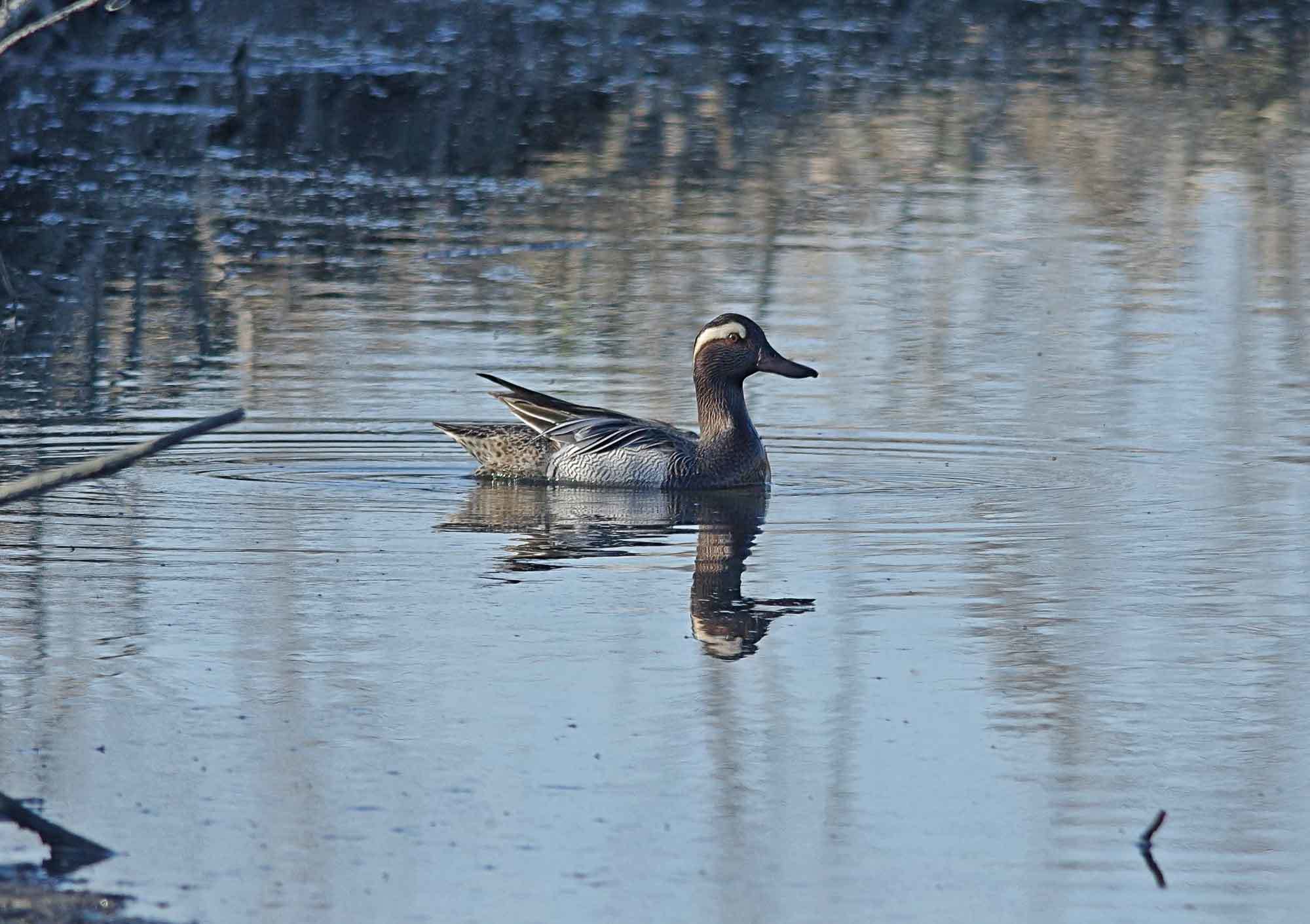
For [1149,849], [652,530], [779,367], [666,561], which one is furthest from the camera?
[779,367]

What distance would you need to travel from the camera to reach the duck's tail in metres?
11.3

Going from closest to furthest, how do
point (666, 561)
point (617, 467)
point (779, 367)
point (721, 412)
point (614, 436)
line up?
point (666, 561) < point (614, 436) < point (617, 467) < point (721, 412) < point (779, 367)

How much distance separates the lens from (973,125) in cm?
2488

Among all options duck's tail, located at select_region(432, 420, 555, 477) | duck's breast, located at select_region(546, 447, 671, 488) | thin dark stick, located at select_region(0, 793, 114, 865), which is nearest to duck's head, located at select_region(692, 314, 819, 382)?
duck's breast, located at select_region(546, 447, 671, 488)

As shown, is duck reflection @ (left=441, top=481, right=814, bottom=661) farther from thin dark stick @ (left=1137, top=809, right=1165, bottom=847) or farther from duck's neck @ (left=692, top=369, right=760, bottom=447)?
thin dark stick @ (left=1137, top=809, right=1165, bottom=847)

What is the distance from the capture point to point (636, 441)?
11.2 m

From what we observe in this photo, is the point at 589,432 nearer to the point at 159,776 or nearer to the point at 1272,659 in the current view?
the point at 1272,659

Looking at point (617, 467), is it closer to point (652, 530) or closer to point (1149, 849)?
point (652, 530)

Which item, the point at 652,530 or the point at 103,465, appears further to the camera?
the point at 652,530

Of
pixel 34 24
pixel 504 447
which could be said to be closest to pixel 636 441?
pixel 504 447

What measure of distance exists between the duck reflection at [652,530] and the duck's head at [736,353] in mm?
749

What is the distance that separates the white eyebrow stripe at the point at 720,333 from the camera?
38.2ft

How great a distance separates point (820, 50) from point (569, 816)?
27.1m

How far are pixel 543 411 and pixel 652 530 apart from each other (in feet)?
4.22
